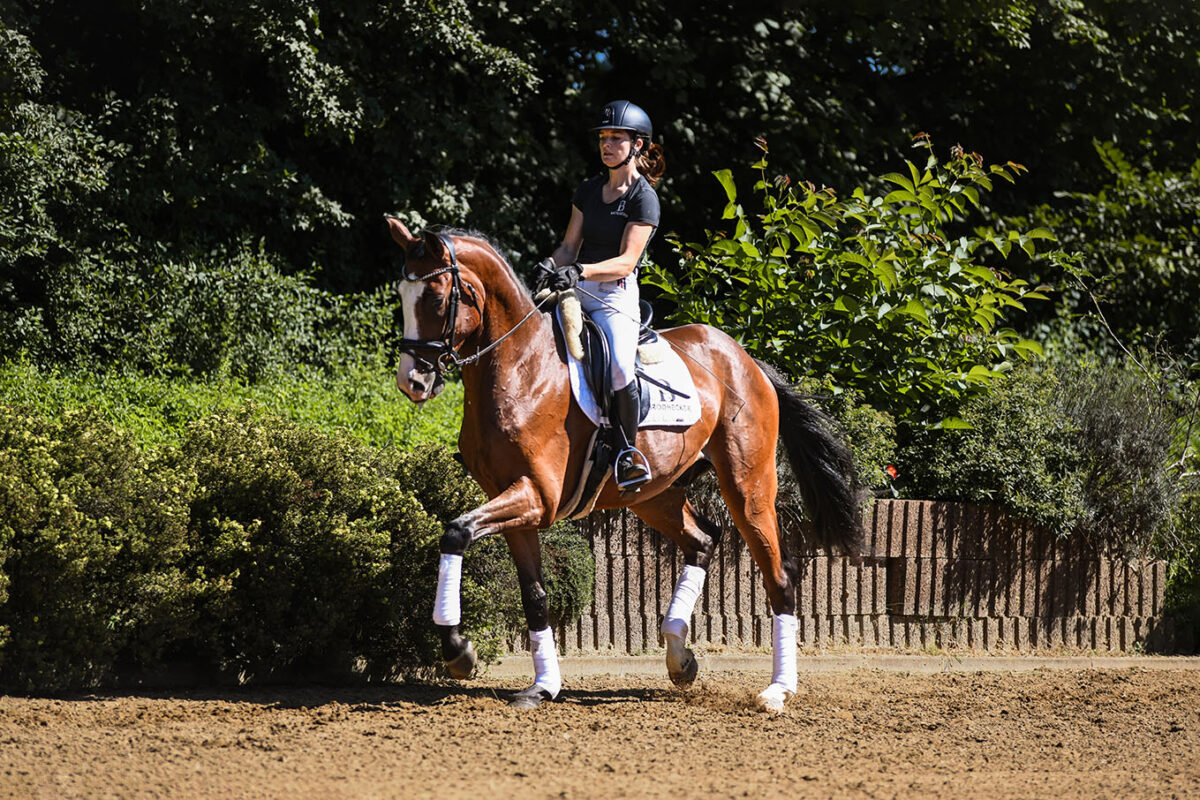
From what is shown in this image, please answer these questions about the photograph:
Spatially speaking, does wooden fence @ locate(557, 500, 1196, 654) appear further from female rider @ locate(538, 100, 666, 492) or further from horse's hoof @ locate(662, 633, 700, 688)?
female rider @ locate(538, 100, 666, 492)

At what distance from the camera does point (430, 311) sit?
6227 millimetres

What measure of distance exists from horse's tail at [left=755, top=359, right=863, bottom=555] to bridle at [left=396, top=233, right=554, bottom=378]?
2651mm

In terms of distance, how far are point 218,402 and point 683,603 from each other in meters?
5.05

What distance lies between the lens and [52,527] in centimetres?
623

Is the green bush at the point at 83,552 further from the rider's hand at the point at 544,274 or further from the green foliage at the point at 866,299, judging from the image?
the green foliage at the point at 866,299

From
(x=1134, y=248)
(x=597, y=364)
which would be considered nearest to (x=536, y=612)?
(x=597, y=364)

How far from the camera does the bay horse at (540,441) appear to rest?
6234 millimetres

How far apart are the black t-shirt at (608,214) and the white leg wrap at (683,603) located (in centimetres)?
204

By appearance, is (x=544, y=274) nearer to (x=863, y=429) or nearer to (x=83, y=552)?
(x=83, y=552)

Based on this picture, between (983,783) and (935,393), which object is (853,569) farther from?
(983,783)

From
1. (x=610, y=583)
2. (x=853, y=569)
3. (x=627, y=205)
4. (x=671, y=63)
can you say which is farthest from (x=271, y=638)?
(x=671, y=63)

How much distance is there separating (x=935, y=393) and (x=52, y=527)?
7.01 meters

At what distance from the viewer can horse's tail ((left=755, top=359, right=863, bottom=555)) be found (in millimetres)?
8266

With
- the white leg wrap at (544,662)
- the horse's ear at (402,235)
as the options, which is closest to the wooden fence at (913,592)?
the white leg wrap at (544,662)
